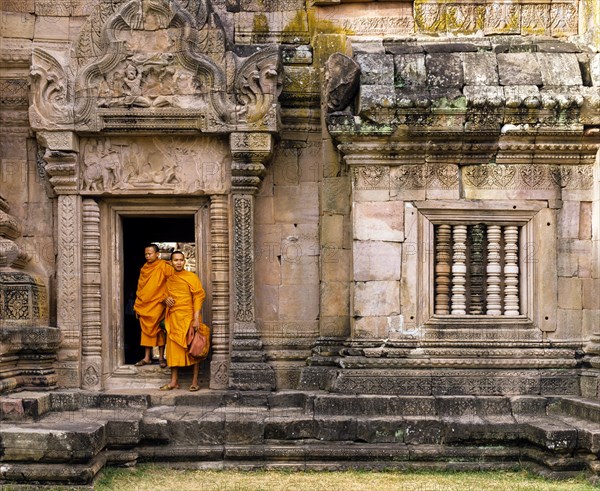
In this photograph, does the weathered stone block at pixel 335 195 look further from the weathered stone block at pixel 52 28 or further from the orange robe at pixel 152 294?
the weathered stone block at pixel 52 28

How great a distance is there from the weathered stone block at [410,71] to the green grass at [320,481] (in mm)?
3966

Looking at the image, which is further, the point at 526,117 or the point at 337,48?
the point at 337,48

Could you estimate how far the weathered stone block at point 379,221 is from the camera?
858 cm

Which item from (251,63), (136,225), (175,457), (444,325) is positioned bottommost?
(175,457)

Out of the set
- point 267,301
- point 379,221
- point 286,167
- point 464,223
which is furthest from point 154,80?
point 464,223

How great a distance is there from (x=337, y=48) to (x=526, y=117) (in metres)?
2.31

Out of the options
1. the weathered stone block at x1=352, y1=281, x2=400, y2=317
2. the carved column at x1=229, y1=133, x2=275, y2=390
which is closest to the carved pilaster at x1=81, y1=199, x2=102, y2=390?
the carved column at x1=229, y1=133, x2=275, y2=390

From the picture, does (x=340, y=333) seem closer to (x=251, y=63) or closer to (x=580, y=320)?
(x=580, y=320)

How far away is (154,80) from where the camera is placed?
9016mm

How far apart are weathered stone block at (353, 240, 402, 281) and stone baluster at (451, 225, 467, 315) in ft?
2.00

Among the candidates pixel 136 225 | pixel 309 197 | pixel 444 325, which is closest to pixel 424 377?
pixel 444 325

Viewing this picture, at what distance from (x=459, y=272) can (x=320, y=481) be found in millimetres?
2712

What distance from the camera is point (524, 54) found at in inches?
346

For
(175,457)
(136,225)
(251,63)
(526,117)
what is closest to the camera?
(175,457)
